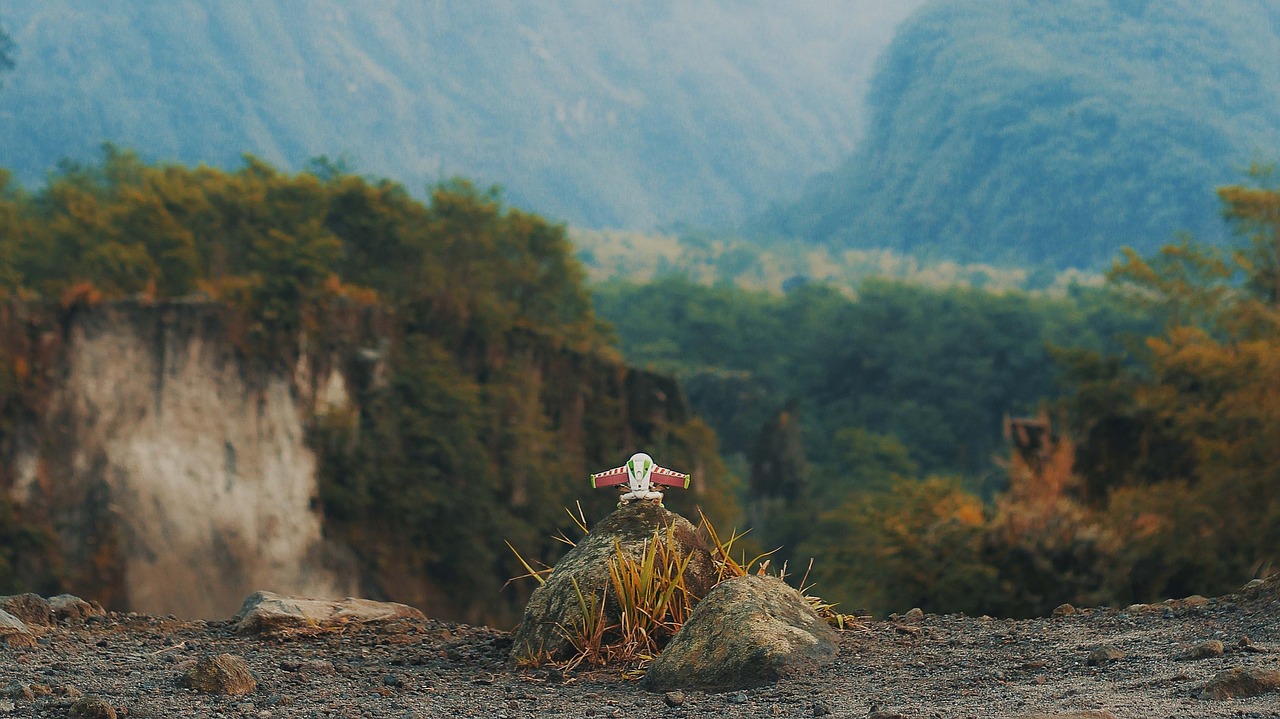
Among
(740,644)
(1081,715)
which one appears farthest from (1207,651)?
(740,644)

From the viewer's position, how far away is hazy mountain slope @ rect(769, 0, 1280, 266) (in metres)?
129

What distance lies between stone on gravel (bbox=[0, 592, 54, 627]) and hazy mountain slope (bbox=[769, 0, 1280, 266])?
12679 centimetres

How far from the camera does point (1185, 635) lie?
4840 millimetres

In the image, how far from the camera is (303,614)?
5828 mm

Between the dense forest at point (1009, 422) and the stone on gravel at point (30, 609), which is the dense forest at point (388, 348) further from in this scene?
the stone on gravel at point (30, 609)

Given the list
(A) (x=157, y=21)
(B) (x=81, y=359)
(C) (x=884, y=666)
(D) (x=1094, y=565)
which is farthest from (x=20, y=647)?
(A) (x=157, y=21)

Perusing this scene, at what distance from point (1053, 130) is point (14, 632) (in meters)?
142

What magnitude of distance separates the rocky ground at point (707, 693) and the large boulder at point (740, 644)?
0.30 feet

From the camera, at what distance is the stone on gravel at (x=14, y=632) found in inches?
207

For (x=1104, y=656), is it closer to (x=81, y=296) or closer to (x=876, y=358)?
(x=81, y=296)

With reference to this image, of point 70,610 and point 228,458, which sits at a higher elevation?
point 228,458

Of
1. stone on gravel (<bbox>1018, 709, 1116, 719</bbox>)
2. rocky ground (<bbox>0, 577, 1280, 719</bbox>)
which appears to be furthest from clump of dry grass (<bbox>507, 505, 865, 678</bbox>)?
stone on gravel (<bbox>1018, 709, 1116, 719</bbox>)

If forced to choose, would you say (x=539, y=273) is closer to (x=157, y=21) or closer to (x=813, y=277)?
(x=813, y=277)

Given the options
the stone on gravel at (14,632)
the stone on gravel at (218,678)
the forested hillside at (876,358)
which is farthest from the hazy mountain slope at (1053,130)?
the stone on gravel at (218,678)
